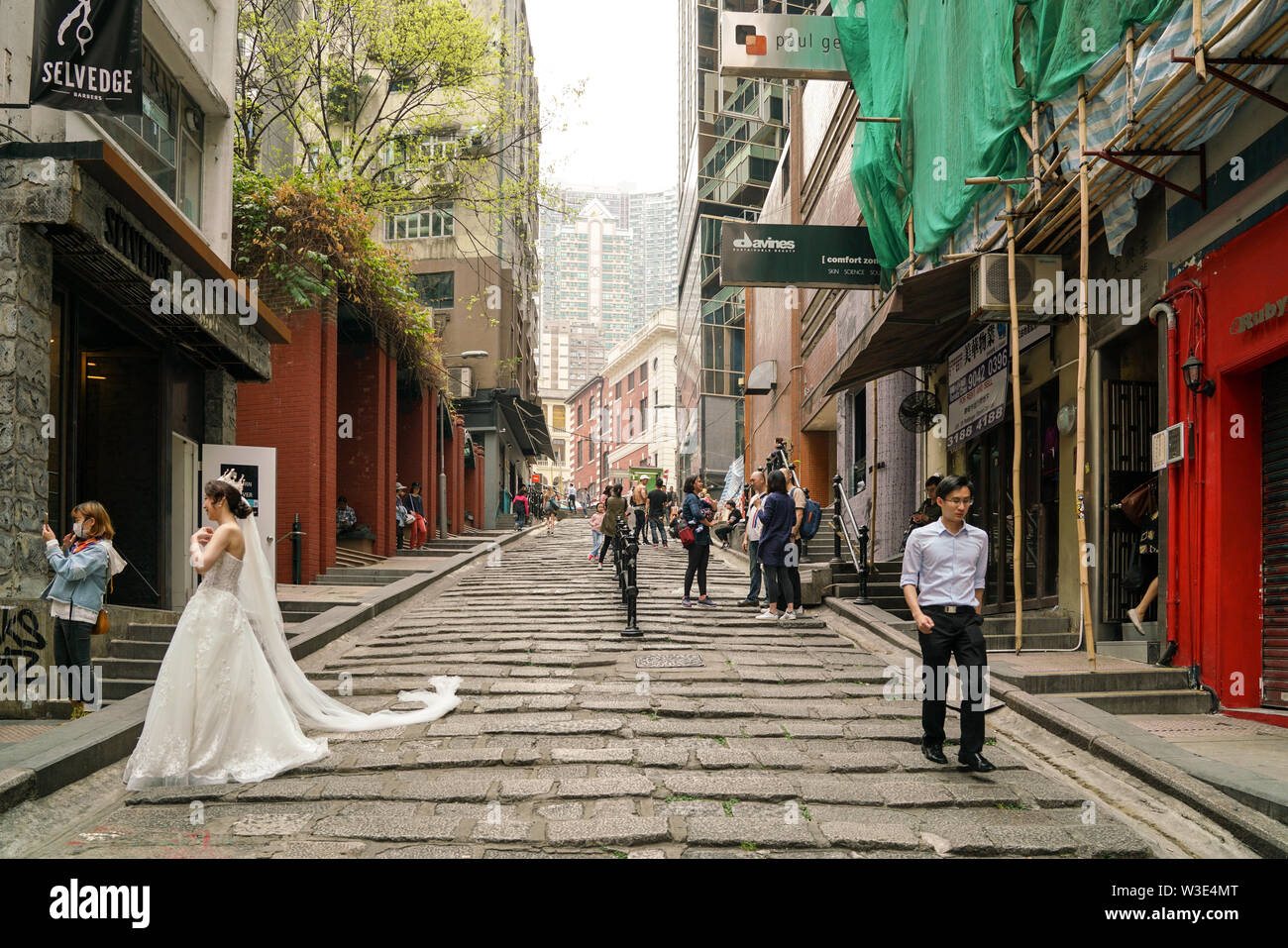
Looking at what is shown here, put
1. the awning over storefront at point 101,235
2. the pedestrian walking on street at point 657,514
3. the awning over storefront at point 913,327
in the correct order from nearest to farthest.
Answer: the awning over storefront at point 101,235 < the awning over storefront at point 913,327 < the pedestrian walking on street at point 657,514

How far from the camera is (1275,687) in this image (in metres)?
7.99

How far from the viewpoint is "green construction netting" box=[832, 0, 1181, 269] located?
9336 mm

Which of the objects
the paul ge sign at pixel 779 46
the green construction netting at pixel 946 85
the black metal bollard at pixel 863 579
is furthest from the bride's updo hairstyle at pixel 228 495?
the paul ge sign at pixel 779 46

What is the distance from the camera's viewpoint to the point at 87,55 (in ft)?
29.0

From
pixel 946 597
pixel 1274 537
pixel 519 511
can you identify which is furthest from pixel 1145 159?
pixel 519 511

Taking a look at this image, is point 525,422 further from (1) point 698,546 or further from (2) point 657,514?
(1) point 698,546

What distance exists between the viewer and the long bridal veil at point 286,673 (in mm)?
6781

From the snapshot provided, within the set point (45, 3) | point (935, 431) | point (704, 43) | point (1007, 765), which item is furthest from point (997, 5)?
point (704, 43)

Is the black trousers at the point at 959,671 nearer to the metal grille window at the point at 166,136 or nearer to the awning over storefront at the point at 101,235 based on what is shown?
the awning over storefront at the point at 101,235

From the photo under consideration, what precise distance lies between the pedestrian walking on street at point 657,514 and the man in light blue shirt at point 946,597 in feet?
57.9

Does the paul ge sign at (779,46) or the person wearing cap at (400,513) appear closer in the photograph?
the paul ge sign at (779,46)

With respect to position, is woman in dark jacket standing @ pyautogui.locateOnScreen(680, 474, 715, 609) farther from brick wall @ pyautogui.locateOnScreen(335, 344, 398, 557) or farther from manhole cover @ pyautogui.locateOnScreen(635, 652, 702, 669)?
brick wall @ pyautogui.locateOnScreen(335, 344, 398, 557)

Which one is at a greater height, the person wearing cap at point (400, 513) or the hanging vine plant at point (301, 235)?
the hanging vine plant at point (301, 235)

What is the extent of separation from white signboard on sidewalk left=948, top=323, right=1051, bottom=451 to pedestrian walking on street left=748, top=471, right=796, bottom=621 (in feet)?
8.71
